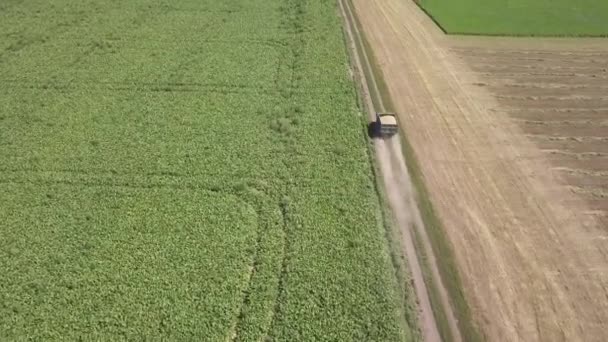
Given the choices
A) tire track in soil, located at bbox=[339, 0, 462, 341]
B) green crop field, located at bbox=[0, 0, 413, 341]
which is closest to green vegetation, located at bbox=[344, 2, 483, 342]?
tire track in soil, located at bbox=[339, 0, 462, 341]

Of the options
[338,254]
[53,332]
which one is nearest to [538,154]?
[338,254]

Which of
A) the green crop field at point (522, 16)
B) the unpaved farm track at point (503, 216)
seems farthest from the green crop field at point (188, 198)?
the green crop field at point (522, 16)

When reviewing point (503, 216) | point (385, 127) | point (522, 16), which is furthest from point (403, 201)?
point (522, 16)

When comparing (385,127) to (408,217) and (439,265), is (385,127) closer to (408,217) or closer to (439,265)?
(408,217)

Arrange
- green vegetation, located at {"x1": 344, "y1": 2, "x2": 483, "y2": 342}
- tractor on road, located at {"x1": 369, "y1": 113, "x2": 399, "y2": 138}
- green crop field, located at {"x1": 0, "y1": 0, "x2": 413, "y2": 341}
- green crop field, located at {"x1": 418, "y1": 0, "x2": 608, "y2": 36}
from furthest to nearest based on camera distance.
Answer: green crop field, located at {"x1": 418, "y1": 0, "x2": 608, "y2": 36}
tractor on road, located at {"x1": 369, "y1": 113, "x2": 399, "y2": 138}
green vegetation, located at {"x1": 344, "y1": 2, "x2": 483, "y2": 342}
green crop field, located at {"x1": 0, "y1": 0, "x2": 413, "y2": 341}

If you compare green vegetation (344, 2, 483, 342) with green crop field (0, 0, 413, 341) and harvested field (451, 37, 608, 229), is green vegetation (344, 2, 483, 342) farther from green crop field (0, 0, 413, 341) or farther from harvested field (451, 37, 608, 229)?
harvested field (451, 37, 608, 229)

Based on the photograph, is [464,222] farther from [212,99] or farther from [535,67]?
[535,67]
